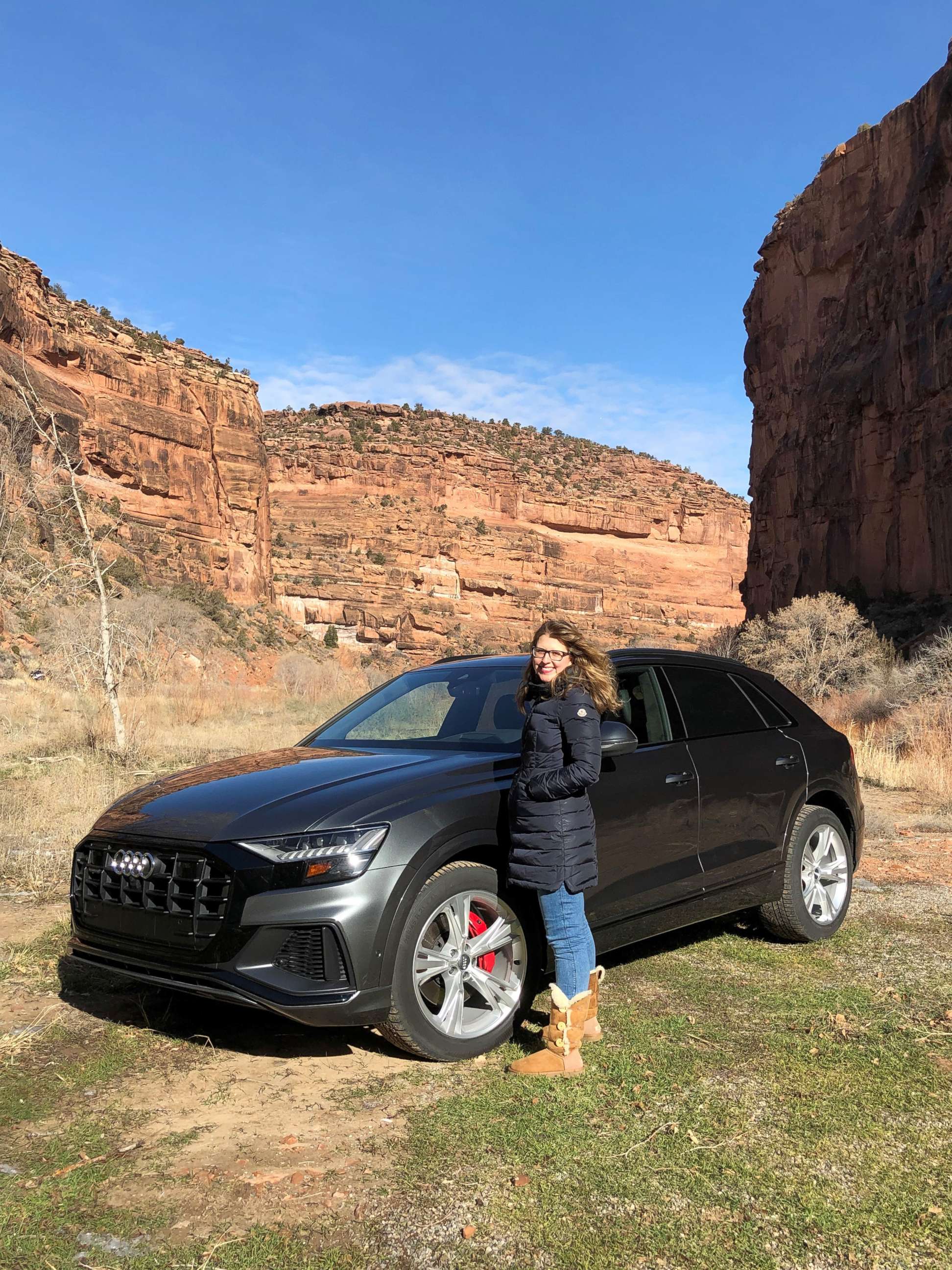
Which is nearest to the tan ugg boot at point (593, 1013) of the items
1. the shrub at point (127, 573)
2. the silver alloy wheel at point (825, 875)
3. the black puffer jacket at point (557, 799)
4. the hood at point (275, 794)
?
the black puffer jacket at point (557, 799)

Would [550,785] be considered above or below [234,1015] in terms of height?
above

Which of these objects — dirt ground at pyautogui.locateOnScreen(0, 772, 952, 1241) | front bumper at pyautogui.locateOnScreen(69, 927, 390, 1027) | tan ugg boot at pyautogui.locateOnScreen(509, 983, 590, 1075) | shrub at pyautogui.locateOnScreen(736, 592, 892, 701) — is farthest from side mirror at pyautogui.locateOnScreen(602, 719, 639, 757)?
shrub at pyautogui.locateOnScreen(736, 592, 892, 701)

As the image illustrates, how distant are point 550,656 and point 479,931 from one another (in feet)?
3.87

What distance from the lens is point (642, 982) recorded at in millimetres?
4770

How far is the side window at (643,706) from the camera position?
4.81 m

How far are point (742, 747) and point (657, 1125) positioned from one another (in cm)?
240

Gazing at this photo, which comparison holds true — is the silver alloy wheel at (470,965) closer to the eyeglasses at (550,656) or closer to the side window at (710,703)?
the eyeglasses at (550,656)

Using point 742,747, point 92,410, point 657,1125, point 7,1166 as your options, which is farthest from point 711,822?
point 92,410

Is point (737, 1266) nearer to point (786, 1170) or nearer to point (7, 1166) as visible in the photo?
point (786, 1170)

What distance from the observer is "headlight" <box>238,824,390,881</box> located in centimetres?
351

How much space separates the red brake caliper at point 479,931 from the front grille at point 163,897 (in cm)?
101

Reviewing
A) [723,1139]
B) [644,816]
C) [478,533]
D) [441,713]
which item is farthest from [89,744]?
[478,533]

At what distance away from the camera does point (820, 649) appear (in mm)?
33781

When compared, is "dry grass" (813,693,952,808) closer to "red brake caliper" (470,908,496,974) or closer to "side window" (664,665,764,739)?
"side window" (664,665,764,739)
